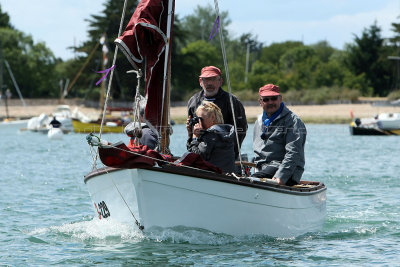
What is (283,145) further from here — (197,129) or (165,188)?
(165,188)

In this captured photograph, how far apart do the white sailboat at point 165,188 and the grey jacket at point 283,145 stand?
0.33 metres

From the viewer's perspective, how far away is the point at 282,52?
126 m

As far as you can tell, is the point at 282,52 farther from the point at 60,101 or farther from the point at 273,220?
the point at 273,220

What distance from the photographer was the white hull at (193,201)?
8844 mm

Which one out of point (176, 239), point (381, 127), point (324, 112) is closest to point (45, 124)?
point (381, 127)

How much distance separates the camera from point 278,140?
1002 centimetres

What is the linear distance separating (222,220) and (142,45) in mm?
2473

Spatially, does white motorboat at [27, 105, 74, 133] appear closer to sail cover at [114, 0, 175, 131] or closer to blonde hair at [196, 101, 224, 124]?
sail cover at [114, 0, 175, 131]

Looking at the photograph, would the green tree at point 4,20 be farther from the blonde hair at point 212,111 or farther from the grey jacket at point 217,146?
the blonde hair at point 212,111

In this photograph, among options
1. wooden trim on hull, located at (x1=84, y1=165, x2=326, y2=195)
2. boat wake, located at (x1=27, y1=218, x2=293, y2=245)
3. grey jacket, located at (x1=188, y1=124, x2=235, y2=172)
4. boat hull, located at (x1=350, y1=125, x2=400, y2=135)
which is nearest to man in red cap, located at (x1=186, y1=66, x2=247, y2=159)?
grey jacket, located at (x1=188, y1=124, x2=235, y2=172)

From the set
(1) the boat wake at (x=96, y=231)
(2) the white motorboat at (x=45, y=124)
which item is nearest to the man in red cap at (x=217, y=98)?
(1) the boat wake at (x=96, y=231)

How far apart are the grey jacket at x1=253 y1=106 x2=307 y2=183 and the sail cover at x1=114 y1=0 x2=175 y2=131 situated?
1486mm

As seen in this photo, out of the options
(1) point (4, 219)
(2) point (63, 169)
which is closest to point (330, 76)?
(2) point (63, 169)

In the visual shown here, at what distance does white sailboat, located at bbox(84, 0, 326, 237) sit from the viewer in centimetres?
875
